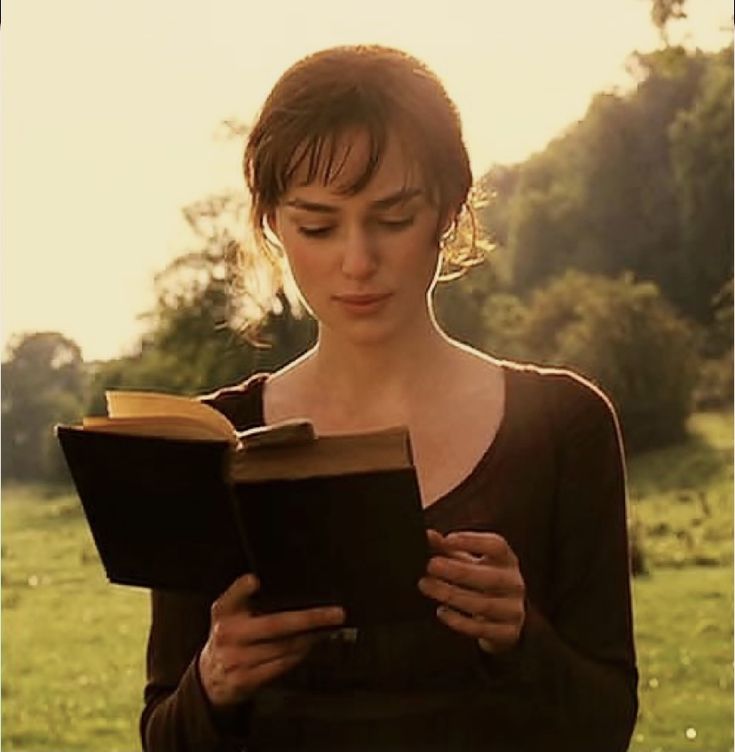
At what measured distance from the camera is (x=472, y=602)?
0.77 m

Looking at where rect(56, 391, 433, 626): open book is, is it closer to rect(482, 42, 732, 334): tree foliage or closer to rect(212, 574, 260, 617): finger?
rect(212, 574, 260, 617): finger

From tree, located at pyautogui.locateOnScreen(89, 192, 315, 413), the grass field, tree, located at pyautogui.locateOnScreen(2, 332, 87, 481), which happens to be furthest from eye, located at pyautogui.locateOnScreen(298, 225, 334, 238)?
the grass field

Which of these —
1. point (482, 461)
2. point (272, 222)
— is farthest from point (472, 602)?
point (272, 222)

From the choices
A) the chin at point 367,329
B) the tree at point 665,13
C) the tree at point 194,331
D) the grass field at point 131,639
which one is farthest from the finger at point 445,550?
the grass field at point 131,639

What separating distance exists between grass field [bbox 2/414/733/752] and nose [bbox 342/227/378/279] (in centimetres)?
129

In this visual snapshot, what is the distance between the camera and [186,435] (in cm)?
77

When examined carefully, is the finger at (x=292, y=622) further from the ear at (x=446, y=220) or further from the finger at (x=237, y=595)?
the ear at (x=446, y=220)

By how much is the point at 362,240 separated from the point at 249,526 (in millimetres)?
156

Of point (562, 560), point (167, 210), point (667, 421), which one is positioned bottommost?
point (667, 421)

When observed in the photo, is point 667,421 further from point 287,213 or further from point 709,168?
point 287,213

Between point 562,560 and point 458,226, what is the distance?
18cm

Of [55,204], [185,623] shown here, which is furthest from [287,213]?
[55,204]

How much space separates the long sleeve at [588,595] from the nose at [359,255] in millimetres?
133

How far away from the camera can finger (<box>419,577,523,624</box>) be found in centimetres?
76
